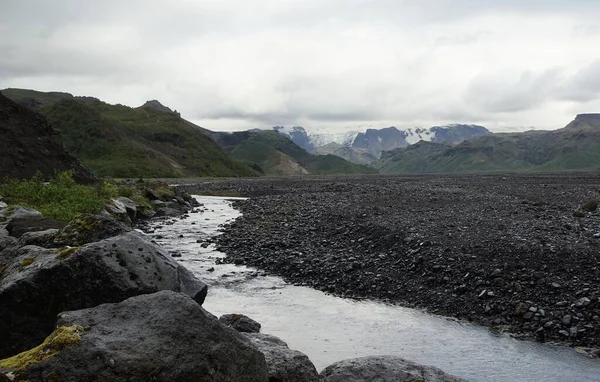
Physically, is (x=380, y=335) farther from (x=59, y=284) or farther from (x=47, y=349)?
(x=47, y=349)

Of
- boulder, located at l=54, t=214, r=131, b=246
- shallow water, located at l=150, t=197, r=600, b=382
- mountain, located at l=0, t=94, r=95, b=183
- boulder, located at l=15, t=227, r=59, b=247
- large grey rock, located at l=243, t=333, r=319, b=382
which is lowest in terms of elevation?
shallow water, located at l=150, t=197, r=600, b=382

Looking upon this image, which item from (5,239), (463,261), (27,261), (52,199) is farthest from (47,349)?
(52,199)

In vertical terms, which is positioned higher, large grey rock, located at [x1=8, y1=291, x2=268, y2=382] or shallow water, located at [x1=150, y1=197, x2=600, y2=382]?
large grey rock, located at [x1=8, y1=291, x2=268, y2=382]

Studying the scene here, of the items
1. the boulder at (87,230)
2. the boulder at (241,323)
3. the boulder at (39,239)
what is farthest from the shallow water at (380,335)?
the boulder at (39,239)

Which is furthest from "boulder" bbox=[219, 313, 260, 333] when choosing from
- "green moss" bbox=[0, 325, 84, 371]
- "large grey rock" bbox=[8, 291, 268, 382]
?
"green moss" bbox=[0, 325, 84, 371]

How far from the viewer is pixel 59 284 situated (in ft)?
31.1

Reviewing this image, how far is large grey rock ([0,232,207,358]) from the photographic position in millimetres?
9203

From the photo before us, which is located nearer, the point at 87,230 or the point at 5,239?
the point at 87,230

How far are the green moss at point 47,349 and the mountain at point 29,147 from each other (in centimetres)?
4613

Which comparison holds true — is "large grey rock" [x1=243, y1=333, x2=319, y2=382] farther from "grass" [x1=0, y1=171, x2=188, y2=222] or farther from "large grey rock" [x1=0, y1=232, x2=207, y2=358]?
"grass" [x1=0, y1=171, x2=188, y2=222]

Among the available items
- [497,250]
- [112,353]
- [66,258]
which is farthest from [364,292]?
[112,353]

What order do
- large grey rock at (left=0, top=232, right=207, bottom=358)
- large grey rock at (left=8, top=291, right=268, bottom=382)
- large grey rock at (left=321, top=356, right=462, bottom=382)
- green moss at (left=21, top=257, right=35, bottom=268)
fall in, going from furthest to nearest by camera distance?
green moss at (left=21, top=257, right=35, bottom=268), large grey rock at (left=321, top=356, right=462, bottom=382), large grey rock at (left=0, top=232, right=207, bottom=358), large grey rock at (left=8, top=291, right=268, bottom=382)

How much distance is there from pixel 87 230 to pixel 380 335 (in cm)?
982

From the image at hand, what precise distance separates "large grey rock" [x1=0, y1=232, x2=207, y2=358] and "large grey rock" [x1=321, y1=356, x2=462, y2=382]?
458cm
